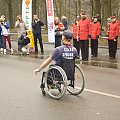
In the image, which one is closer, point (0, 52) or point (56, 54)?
point (56, 54)

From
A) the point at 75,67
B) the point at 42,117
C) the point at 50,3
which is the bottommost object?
the point at 42,117

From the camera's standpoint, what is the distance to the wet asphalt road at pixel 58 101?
7.50 m

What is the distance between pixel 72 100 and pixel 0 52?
13095 millimetres

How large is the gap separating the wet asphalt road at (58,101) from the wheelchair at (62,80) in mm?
156

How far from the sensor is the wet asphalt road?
7496mm

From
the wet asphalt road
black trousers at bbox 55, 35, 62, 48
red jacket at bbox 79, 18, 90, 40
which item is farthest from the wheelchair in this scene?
black trousers at bbox 55, 35, 62, 48

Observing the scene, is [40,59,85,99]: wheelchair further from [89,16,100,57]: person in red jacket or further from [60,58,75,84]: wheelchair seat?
[89,16,100,57]: person in red jacket

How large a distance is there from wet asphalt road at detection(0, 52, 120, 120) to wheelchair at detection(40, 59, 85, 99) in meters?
0.16

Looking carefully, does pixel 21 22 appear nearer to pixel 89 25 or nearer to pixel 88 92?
pixel 89 25

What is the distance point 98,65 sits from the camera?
15352mm

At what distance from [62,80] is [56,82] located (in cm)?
22

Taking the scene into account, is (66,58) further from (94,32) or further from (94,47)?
(94,47)

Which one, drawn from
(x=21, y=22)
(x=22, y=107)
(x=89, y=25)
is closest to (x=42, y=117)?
(x=22, y=107)

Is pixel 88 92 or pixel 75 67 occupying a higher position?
pixel 75 67
